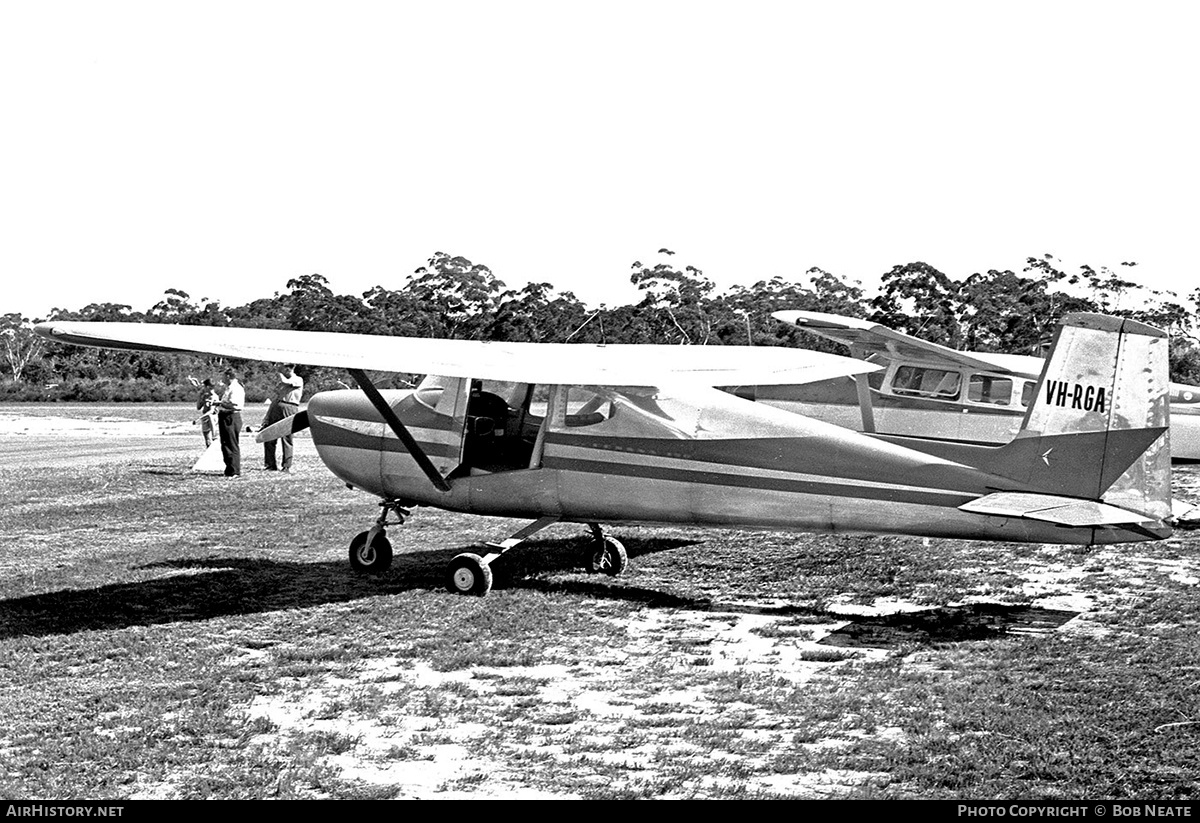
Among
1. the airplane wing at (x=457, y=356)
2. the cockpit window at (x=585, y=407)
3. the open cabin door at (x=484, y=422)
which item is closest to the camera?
the airplane wing at (x=457, y=356)

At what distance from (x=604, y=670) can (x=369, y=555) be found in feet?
12.2

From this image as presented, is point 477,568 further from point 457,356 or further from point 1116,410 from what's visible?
point 1116,410

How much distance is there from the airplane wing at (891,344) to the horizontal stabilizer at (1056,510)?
25.0 ft

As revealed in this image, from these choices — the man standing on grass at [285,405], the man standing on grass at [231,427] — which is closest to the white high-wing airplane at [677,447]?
the man standing on grass at [231,427]

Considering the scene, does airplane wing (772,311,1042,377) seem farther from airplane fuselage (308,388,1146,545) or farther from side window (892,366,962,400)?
airplane fuselage (308,388,1146,545)

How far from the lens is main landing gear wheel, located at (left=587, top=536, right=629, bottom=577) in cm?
998

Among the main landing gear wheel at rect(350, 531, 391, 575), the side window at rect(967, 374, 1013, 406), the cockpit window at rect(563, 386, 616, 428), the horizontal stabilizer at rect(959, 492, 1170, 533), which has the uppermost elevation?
the side window at rect(967, 374, 1013, 406)

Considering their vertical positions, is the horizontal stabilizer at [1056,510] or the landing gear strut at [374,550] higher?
the horizontal stabilizer at [1056,510]

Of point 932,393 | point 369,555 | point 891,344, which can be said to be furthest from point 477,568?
point 932,393

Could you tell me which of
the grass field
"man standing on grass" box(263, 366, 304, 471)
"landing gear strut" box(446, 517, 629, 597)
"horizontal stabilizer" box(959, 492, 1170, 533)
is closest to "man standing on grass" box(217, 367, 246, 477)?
"man standing on grass" box(263, 366, 304, 471)

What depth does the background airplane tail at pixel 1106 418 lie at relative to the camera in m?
7.55

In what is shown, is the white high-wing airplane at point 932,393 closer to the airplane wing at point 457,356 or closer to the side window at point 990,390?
the side window at point 990,390
